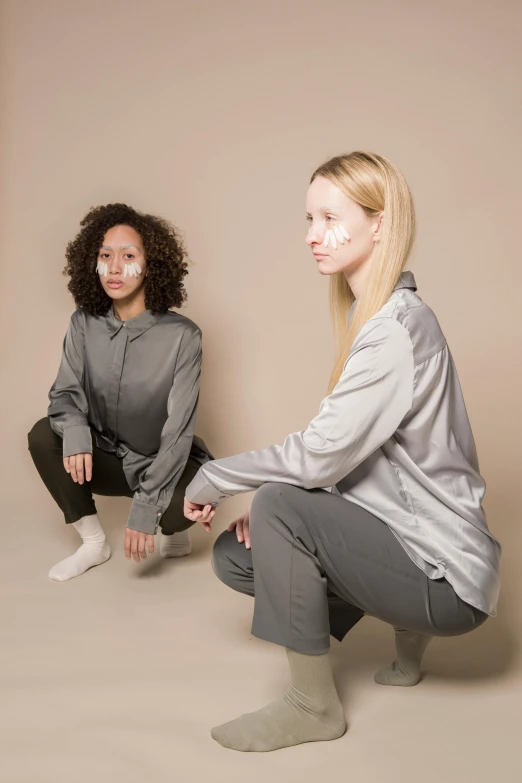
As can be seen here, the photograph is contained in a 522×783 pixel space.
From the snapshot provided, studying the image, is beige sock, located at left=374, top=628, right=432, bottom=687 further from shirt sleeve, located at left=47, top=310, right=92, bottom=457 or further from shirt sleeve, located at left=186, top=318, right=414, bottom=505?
shirt sleeve, located at left=47, top=310, right=92, bottom=457

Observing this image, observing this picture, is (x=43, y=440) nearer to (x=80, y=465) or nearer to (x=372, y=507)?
(x=80, y=465)

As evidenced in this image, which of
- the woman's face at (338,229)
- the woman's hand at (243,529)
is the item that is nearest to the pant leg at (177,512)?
the woman's hand at (243,529)

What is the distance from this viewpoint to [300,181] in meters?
3.72

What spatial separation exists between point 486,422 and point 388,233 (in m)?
1.82

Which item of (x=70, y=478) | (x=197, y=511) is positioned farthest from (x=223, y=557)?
(x=70, y=478)

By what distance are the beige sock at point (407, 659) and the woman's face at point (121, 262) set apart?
151cm

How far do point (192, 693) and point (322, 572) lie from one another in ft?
1.74

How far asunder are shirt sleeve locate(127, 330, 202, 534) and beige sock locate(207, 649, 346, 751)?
0.94 metres

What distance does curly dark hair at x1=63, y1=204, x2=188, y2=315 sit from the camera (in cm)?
310

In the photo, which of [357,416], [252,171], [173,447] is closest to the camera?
[357,416]

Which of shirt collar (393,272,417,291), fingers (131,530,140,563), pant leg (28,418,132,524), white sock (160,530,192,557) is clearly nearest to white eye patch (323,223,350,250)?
shirt collar (393,272,417,291)

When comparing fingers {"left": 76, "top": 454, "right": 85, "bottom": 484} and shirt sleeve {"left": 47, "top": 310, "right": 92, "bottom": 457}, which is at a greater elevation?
shirt sleeve {"left": 47, "top": 310, "right": 92, "bottom": 457}

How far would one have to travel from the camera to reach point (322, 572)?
1933 mm

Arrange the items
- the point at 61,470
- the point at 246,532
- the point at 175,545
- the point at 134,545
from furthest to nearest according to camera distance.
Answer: the point at 175,545, the point at 61,470, the point at 134,545, the point at 246,532
